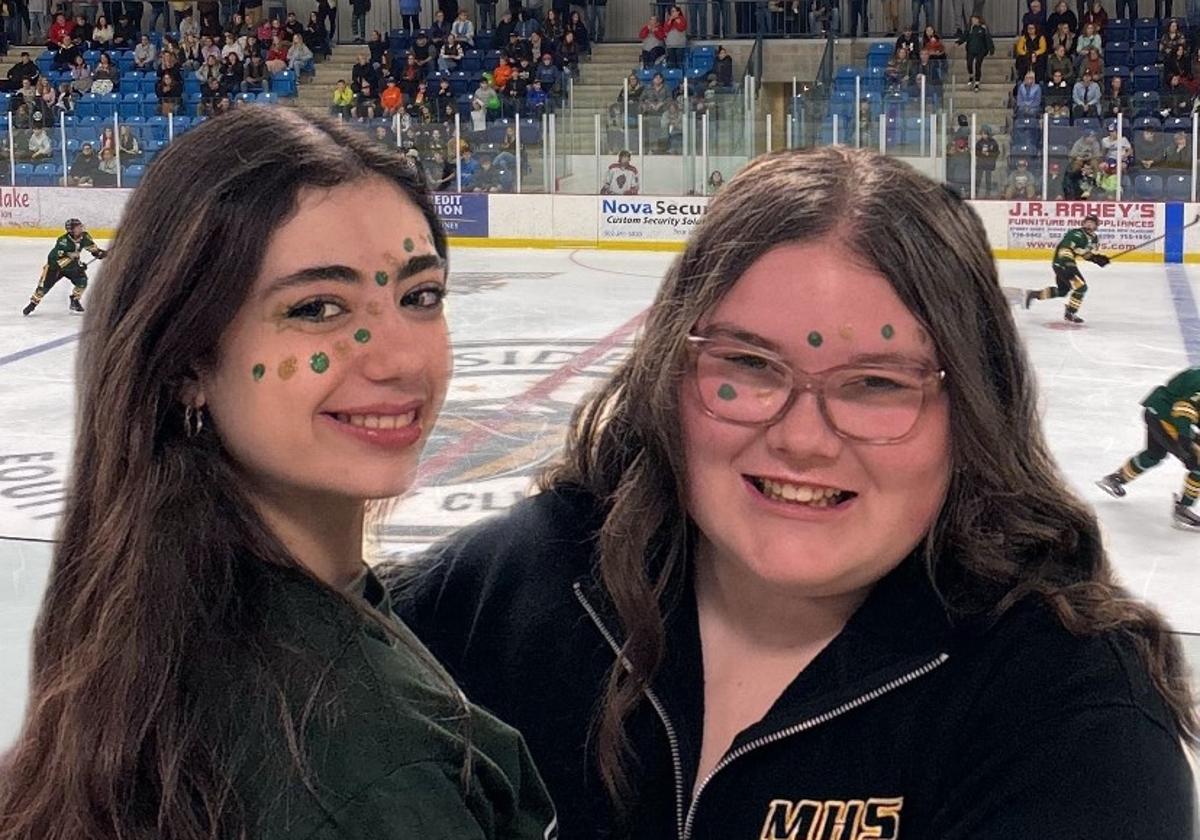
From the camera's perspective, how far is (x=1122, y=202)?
563 inches

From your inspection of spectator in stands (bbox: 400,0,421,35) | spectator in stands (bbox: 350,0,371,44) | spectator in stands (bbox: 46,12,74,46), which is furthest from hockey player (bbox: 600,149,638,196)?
spectator in stands (bbox: 46,12,74,46)

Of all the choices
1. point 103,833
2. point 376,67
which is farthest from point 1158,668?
point 376,67

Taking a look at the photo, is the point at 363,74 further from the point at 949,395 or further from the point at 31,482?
the point at 949,395

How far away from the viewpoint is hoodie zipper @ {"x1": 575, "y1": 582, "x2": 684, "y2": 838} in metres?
1.33

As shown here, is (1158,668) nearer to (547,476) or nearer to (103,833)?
(547,476)

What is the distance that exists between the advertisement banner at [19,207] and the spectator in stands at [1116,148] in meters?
11.6

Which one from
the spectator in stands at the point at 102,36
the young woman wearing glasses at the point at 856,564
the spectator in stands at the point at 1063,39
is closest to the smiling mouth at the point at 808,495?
the young woman wearing glasses at the point at 856,564

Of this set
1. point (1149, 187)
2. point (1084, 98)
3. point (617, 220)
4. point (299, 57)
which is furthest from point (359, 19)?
point (1149, 187)

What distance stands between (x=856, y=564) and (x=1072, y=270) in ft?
33.5

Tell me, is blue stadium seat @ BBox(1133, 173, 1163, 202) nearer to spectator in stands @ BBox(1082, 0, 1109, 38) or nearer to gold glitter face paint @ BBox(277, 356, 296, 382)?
spectator in stands @ BBox(1082, 0, 1109, 38)

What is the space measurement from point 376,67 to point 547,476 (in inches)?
773

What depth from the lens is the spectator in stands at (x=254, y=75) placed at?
20.7 meters

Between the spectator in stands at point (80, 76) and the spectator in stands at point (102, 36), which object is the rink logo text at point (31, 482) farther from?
the spectator in stands at point (102, 36)

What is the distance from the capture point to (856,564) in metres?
1.30
